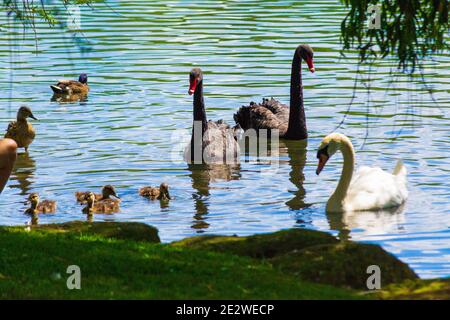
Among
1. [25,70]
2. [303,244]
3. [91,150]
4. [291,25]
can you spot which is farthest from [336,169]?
[291,25]

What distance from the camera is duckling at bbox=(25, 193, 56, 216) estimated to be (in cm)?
1350

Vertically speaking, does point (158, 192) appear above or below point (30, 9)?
below

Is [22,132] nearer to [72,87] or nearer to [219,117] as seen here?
[72,87]

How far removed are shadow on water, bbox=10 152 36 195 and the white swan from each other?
4255mm

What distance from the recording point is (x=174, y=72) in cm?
2350

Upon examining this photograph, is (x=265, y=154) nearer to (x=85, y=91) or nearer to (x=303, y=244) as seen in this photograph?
(x=85, y=91)

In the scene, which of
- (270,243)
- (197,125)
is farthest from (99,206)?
(197,125)

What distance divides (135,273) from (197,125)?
28.1ft

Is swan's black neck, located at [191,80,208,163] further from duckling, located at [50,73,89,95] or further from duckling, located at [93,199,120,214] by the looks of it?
duckling, located at [50,73,89,95]

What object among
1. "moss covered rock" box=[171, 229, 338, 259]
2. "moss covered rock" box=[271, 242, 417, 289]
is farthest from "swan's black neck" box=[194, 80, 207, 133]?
"moss covered rock" box=[271, 242, 417, 289]

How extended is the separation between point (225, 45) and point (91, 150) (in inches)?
379

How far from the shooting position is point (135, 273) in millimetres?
9188

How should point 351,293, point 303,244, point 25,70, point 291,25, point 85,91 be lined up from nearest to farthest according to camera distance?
point 351,293 < point 303,244 < point 85,91 < point 25,70 < point 291,25

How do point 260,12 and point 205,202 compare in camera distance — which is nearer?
point 205,202
